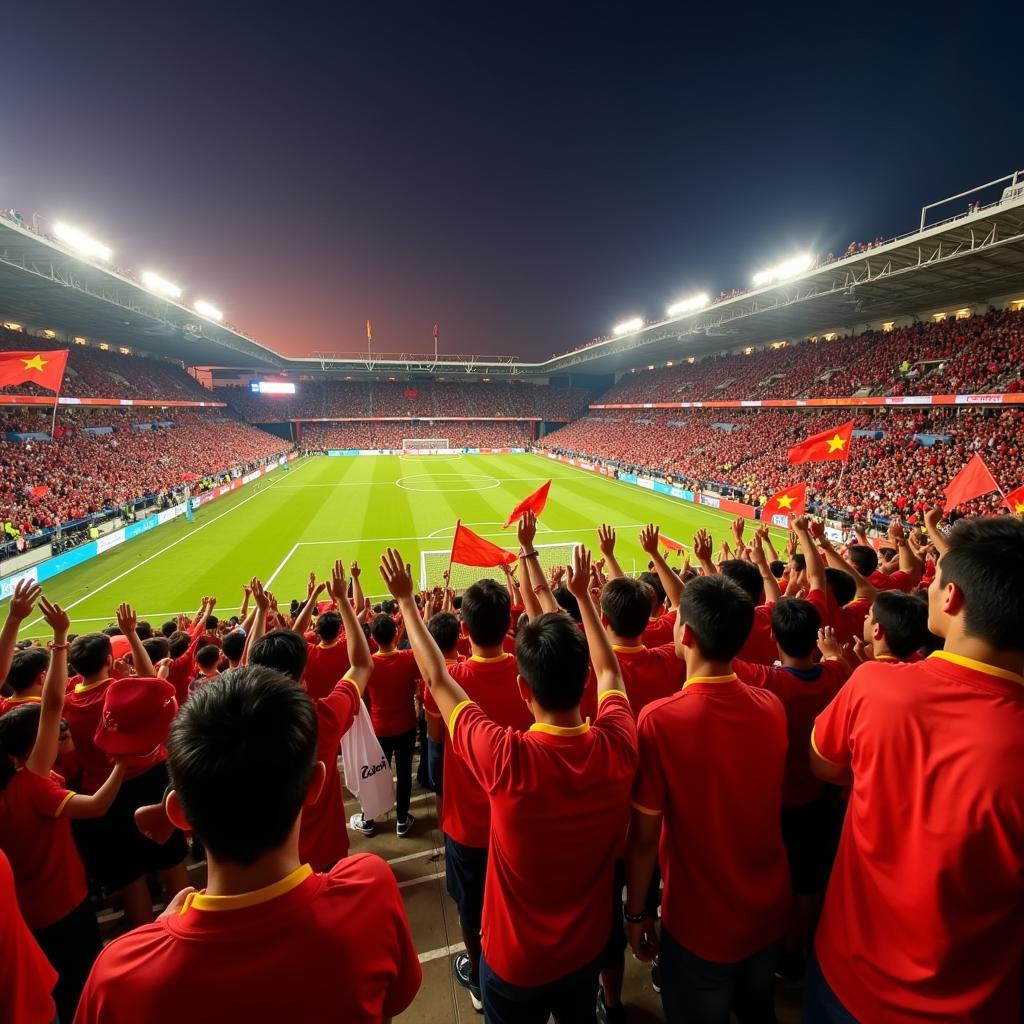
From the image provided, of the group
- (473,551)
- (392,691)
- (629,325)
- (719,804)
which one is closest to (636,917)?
(719,804)

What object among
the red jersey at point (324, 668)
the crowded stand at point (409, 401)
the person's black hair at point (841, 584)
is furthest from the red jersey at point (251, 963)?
the crowded stand at point (409, 401)

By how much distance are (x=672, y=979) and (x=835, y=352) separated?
43765 millimetres

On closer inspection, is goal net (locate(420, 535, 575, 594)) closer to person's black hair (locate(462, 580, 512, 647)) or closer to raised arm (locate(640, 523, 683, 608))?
raised arm (locate(640, 523, 683, 608))

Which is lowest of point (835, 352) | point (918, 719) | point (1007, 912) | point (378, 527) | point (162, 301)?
point (378, 527)

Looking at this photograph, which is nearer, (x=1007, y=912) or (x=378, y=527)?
(x=1007, y=912)

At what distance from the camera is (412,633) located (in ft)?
8.70

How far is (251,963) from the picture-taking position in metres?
1.25

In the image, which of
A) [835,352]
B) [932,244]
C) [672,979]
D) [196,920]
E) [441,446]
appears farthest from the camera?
[441,446]

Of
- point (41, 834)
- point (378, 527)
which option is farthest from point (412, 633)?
point (378, 527)

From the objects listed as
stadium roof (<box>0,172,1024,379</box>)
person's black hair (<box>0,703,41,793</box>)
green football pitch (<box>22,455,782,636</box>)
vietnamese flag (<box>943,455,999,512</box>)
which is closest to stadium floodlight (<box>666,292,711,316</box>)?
stadium roof (<box>0,172,1024,379</box>)

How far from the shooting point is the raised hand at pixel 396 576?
2.78 m

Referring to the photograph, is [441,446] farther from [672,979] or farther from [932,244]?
[672,979]

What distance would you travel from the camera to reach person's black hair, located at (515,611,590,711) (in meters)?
2.06

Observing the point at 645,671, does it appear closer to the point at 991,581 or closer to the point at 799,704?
the point at 799,704
